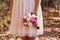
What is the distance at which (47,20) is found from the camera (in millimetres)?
4277

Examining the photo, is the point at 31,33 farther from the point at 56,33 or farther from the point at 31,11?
the point at 56,33

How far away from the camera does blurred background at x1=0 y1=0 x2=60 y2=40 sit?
3.52 metres

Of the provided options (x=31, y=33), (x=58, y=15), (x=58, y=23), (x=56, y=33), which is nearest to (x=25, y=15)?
(x=31, y=33)

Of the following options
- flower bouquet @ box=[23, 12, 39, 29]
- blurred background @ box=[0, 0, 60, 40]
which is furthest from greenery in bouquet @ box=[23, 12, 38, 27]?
blurred background @ box=[0, 0, 60, 40]

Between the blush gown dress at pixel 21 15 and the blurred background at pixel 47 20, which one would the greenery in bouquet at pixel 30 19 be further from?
the blurred background at pixel 47 20

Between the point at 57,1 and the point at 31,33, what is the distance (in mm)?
3066

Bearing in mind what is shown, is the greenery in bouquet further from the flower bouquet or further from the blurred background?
the blurred background

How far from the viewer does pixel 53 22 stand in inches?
165

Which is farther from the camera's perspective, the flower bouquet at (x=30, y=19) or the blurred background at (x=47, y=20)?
the blurred background at (x=47, y=20)

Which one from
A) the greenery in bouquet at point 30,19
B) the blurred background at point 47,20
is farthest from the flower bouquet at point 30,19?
the blurred background at point 47,20

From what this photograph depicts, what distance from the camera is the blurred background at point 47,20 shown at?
3.52 meters

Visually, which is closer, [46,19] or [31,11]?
[31,11]

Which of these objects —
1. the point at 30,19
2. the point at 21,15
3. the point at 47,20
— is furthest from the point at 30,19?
the point at 47,20

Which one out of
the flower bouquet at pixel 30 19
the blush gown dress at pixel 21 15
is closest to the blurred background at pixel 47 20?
the blush gown dress at pixel 21 15
